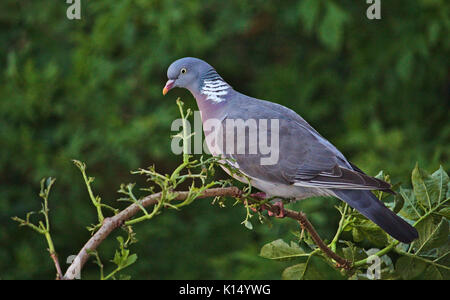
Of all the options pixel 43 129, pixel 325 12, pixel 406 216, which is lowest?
pixel 43 129

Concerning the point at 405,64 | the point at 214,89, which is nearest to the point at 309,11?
the point at 405,64

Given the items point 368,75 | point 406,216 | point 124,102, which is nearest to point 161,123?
point 124,102

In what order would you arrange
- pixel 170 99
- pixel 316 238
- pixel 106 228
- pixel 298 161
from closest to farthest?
1. pixel 106 228
2. pixel 316 238
3. pixel 298 161
4. pixel 170 99

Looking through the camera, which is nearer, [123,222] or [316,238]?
[123,222]

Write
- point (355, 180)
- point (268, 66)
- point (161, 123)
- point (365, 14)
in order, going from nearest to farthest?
point (355, 180) < point (161, 123) < point (365, 14) < point (268, 66)

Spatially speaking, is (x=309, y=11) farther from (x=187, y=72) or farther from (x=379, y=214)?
(x=379, y=214)

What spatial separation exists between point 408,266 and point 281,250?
290 mm

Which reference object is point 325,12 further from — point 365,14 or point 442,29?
point 442,29

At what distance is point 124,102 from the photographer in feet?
12.2

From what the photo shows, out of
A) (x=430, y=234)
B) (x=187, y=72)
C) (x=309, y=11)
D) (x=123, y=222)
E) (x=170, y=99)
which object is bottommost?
(x=170, y=99)

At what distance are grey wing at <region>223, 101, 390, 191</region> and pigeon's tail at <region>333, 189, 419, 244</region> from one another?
0.29ft

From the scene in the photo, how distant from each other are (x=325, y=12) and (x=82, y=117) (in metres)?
1.58

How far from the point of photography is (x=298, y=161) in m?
1.86

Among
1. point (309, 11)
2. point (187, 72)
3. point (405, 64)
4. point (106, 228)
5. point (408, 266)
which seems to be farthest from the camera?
point (405, 64)
